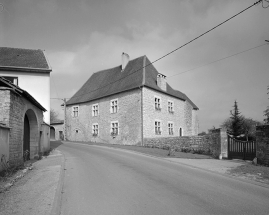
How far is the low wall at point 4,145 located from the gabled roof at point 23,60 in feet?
47.4

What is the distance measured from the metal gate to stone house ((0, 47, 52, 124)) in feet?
55.2

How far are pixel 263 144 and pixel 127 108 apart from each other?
17.7 m

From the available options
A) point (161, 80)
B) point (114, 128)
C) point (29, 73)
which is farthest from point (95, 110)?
point (29, 73)

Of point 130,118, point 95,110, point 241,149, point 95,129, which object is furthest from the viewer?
point 95,110

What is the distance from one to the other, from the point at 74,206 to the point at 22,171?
547cm

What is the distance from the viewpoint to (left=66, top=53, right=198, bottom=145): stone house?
27000 millimetres

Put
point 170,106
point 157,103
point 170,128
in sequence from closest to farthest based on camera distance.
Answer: point 157,103, point 170,128, point 170,106

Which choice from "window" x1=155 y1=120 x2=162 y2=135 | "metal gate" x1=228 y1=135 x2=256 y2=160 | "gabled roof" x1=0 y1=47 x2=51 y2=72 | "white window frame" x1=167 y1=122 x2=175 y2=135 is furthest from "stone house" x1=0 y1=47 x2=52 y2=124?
"metal gate" x1=228 y1=135 x2=256 y2=160

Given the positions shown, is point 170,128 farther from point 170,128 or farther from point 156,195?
point 156,195

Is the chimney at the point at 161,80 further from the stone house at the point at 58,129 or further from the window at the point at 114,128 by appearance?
the stone house at the point at 58,129

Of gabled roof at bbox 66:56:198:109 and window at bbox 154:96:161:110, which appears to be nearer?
gabled roof at bbox 66:56:198:109

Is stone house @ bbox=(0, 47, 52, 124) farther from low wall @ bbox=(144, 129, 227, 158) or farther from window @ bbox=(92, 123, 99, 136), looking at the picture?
low wall @ bbox=(144, 129, 227, 158)

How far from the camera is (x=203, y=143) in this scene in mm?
18234

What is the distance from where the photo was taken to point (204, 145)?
713 inches
